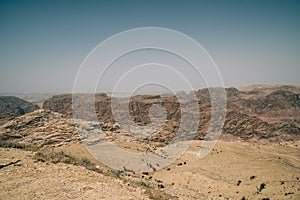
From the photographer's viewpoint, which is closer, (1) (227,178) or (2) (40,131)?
(1) (227,178)

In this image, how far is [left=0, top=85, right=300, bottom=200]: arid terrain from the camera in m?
9.20

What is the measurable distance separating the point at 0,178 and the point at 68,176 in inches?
96.0

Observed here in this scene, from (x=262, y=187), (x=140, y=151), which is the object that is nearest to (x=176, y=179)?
(x=262, y=187)

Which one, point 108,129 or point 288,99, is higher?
point 288,99

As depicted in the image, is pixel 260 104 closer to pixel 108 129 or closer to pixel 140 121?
pixel 140 121

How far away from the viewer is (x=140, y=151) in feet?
99.9

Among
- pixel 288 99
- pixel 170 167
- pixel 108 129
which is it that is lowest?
pixel 170 167

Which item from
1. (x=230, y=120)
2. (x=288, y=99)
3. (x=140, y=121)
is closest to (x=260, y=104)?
(x=288, y=99)

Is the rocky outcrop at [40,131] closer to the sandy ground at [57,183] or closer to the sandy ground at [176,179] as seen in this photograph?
the sandy ground at [176,179]

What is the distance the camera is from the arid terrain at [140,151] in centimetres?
920

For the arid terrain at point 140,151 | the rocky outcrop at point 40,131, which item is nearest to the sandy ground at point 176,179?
the arid terrain at point 140,151

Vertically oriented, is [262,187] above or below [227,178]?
above

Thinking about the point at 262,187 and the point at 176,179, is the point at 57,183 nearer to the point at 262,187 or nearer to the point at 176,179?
the point at 176,179

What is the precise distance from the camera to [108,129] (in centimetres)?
3534
